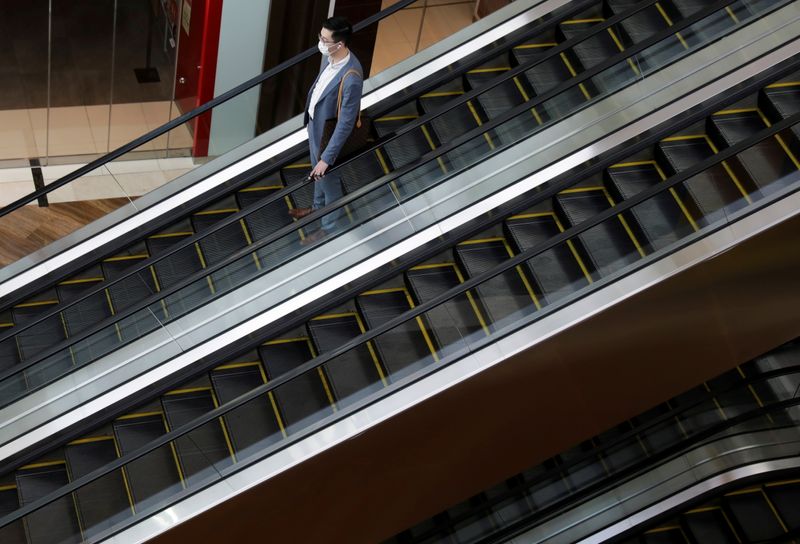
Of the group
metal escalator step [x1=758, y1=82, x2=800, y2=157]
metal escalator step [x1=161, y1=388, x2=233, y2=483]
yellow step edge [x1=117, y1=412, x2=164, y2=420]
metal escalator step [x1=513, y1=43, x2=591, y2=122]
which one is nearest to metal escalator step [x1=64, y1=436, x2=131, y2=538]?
metal escalator step [x1=161, y1=388, x2=233, y2=483]

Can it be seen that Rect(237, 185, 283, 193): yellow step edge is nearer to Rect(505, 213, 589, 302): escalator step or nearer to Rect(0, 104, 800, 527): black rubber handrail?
Rect(0, 104, 800, 527): black rubber handrail

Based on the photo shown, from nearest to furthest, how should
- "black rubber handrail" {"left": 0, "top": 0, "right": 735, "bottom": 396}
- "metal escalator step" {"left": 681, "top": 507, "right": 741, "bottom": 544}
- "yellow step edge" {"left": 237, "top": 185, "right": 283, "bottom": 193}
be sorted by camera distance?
"black rubber handrail" {"left": 0, "top": 0, "right": 735, "bottom": 396}
"metal escalator step" {"left": 681, "top": 507, "right": 741, "bottom": 544}
"yellow step edge" {"left": 237, "top": 185, "right": 283, "bottom": 193}

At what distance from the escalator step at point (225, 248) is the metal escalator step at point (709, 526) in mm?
4288

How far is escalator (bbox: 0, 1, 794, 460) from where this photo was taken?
8594mm

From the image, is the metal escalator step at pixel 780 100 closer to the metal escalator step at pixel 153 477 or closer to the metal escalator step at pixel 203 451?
the metal escalator step at pixel 203 451

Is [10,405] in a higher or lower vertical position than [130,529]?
higher

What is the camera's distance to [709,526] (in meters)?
10.1

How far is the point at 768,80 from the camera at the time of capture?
336 inches

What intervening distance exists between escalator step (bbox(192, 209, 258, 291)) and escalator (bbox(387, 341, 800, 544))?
2987 mm

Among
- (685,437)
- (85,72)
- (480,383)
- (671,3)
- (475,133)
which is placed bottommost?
(685,437)

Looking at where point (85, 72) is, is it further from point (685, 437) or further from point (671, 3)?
point (685, 437)

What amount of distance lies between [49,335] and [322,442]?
2.70 m

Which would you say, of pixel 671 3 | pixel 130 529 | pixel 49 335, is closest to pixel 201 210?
pixel 49 335

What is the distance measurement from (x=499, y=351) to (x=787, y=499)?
10.8ft
